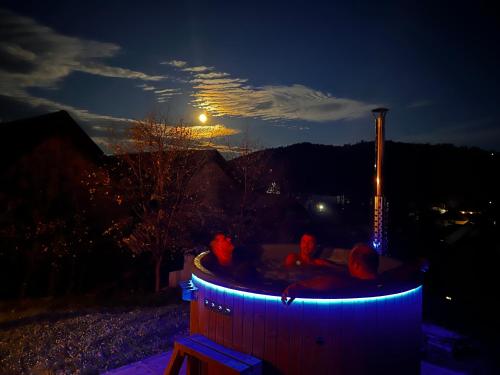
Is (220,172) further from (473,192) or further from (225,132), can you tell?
(473,192)

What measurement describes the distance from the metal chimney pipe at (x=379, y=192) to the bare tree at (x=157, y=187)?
468 centimetres

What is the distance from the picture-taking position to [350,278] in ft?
13.0

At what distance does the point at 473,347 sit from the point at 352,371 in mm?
3477

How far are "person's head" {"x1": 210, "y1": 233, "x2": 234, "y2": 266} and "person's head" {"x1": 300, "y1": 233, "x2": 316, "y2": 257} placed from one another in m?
0.99

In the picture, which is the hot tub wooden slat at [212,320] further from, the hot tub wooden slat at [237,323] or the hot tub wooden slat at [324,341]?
the hot tub wooden slat at [324,341]

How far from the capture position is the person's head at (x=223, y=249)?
206 inches

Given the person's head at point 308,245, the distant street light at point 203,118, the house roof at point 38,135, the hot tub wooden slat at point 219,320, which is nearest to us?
the hot tub wooden slat at point 219,320

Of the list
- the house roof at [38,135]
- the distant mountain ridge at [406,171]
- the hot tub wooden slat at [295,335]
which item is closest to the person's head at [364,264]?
the hot tub wooden slat at [295,335]

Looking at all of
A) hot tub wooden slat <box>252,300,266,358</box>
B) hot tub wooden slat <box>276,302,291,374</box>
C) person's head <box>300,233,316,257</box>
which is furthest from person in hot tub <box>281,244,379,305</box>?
person's head <box>300,233,316,257</box>

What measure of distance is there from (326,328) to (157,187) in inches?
247

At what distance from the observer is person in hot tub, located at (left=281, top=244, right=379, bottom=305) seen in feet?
11.1

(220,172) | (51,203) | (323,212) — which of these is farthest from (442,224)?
(51,203)

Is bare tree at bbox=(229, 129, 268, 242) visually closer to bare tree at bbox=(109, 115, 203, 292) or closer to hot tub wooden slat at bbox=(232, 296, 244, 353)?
bare tree at bbox=(109, 115, 203, 292)

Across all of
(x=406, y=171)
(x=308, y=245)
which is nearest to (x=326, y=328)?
(x=308, y=245)
